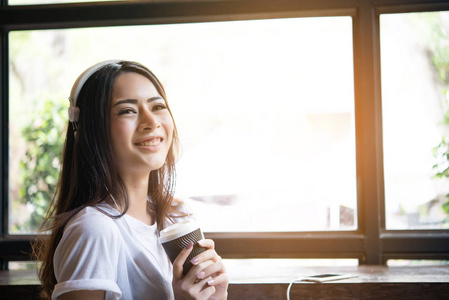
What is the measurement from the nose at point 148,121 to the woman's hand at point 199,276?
0.32 metres

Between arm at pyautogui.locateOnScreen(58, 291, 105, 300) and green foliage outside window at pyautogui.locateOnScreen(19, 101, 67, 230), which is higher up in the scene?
green foliage outside window at pyautogui.locateOnScreen(19, 101, 67, 230)

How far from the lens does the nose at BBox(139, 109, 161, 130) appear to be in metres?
1.25

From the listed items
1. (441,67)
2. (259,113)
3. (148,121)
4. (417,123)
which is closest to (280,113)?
(259,113)

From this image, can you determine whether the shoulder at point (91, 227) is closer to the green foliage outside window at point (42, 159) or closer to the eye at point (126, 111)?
the eye at point (126, 111)

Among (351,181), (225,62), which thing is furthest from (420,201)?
(225,62)

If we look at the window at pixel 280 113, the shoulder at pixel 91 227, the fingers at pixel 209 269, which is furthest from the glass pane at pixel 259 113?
the shoulder at pixel 91 227

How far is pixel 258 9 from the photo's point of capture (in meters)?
1.97

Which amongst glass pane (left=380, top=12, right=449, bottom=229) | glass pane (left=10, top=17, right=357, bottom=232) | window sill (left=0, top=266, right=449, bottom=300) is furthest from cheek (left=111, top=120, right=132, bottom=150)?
glass pane (left=380, top=12, right=449, bottom=229)

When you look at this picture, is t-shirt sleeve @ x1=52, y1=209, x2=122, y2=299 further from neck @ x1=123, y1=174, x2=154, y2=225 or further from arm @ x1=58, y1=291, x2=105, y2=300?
neck @ x1=123, y1=174, x2=154, y2=225

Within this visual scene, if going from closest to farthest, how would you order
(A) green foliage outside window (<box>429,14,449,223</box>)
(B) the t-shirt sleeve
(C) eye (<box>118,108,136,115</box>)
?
(B) the t-shirt sleeve, (C) eye (<box>118,108,136,115</box>), (A) green foliage outside window (<box>429,14,449,223</box>)

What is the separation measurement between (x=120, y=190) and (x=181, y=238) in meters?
0.23

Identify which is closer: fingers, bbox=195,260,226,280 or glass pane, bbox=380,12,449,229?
fingers, bbox=195,260,226,280

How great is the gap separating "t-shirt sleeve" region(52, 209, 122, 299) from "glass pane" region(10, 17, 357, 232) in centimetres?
89

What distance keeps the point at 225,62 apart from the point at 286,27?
0.95 feet
